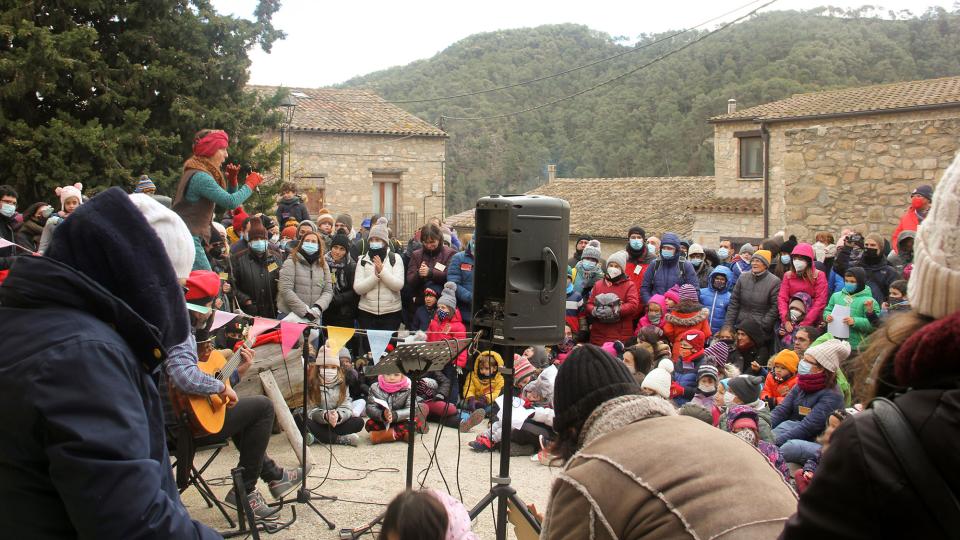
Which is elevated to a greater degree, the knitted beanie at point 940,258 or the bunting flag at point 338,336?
the knitted beanie at point 940,258

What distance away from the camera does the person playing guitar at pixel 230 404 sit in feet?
14.4

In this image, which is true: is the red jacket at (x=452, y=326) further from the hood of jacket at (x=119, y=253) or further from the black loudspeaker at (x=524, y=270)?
the hood of jacket at (x=119, y=253)

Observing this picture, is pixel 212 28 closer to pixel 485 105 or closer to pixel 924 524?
pixel 924 524

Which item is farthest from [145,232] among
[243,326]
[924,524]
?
[243,326]

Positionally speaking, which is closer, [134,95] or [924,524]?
[924,524]

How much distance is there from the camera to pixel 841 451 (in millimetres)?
1221

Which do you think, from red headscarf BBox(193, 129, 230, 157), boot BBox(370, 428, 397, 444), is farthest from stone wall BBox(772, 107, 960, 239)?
red headscarf BBox(193, 129, 230, 157)

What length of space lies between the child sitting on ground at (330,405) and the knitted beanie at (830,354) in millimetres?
3902

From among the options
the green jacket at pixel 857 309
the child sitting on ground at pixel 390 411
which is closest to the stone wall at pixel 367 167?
the child sitting on ground at pixel 390 411

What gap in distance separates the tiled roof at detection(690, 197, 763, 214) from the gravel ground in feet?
57.4

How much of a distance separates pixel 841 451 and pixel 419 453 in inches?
248

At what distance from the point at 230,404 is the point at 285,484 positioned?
0.97 meters

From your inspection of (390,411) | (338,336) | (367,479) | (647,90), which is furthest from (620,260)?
(647,90)

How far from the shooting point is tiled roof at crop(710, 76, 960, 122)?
16.0 metres
